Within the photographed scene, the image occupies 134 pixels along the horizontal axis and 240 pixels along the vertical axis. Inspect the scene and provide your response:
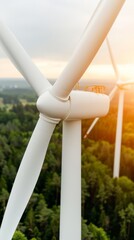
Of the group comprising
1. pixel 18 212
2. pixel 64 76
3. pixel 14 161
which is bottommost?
pixel 18 212

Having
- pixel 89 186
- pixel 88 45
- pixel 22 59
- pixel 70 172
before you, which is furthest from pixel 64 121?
pixel 89 186

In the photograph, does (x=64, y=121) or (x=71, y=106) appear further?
(x=64, y=121)

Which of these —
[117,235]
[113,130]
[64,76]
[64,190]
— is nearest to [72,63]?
[64,76]

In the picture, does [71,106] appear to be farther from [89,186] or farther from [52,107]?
[89,186]

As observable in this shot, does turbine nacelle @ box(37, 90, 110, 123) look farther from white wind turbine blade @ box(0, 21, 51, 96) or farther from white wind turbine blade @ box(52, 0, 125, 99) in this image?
white wind turbine blade @ box(0, 21, 51, 96)

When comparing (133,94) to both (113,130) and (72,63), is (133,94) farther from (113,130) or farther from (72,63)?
(72,63)

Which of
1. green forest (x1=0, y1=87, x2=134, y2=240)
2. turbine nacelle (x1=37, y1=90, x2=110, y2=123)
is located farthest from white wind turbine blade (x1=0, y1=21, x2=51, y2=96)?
green forest (x1=0, y1=87, x2=134, y2=240)

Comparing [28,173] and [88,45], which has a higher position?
[88,45]
